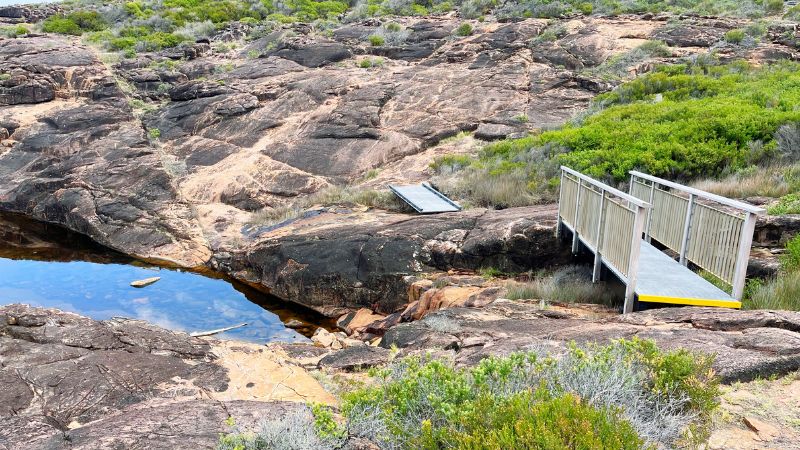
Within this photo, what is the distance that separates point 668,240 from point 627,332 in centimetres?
337

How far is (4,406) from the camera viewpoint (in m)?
4.69

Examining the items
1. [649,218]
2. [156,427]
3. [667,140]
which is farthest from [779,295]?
[667,140]

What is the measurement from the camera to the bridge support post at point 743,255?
20.5 ft

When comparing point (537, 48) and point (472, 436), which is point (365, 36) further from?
point (472, 436)

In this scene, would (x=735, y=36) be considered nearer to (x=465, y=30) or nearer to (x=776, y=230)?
(x=465, y=30)

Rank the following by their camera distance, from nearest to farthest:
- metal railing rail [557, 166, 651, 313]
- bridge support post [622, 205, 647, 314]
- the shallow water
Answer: bridge support post [622, 205, 647, 314] < metal railing rail [557, 166, 651, 313] < the shallow water

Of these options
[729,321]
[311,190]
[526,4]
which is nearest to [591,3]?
[526,4]

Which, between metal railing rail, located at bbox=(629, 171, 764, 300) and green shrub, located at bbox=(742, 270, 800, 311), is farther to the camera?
metal railing rail, located at bbox=(629, 171, 764, 300)

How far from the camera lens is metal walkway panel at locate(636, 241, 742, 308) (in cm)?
649

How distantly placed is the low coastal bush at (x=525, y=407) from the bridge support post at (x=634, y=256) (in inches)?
104

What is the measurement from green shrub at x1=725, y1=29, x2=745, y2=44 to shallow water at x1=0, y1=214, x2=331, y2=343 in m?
20.8

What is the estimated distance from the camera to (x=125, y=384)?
17.5ft

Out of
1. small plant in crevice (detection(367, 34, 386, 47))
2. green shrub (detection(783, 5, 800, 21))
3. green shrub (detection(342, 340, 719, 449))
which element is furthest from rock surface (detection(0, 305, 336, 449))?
green shrub (detection(783, 5, 800, 21))

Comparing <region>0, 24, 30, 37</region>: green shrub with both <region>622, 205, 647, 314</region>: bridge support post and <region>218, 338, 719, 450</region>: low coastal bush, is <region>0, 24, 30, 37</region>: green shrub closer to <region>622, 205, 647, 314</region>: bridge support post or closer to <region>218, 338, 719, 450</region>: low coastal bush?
<region>622, 205, 647, 314</region>: bridge support post
